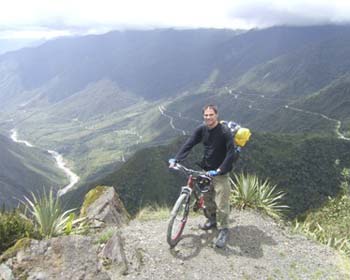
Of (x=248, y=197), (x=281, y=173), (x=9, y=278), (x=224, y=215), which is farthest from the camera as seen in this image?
(x=281, y=173)

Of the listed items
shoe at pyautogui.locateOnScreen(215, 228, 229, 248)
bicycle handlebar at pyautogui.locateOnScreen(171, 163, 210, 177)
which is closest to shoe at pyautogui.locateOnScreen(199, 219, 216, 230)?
shoe at pyautogui.locateOnScreen(215, 228, 229, 248)

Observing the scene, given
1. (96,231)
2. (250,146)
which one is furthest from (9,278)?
(250,146)

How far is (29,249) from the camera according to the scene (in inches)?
413

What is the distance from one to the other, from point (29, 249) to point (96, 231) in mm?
3947

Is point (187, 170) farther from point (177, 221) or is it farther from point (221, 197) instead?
point (177, 221)

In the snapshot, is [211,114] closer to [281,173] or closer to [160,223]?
[160,223]

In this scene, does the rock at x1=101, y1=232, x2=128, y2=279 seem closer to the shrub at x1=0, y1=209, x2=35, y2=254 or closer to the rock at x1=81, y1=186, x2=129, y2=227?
the shrub at x1=0, y1=209, x2=35, y2=254

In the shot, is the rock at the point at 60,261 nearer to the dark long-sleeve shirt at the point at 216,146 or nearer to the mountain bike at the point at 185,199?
the mountain bike at the point at 185,199

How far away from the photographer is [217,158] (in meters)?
12.5

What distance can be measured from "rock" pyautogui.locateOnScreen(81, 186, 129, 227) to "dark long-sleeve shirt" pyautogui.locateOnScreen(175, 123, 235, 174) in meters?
4.07

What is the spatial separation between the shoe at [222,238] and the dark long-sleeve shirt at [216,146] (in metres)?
1.84

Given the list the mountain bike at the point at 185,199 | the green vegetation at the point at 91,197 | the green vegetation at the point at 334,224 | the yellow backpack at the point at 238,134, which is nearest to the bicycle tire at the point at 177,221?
the mountain bike at the point at 185,199

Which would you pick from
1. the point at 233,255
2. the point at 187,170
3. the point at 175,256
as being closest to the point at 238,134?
the point at 187,170

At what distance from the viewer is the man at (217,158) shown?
1215 centimetres
